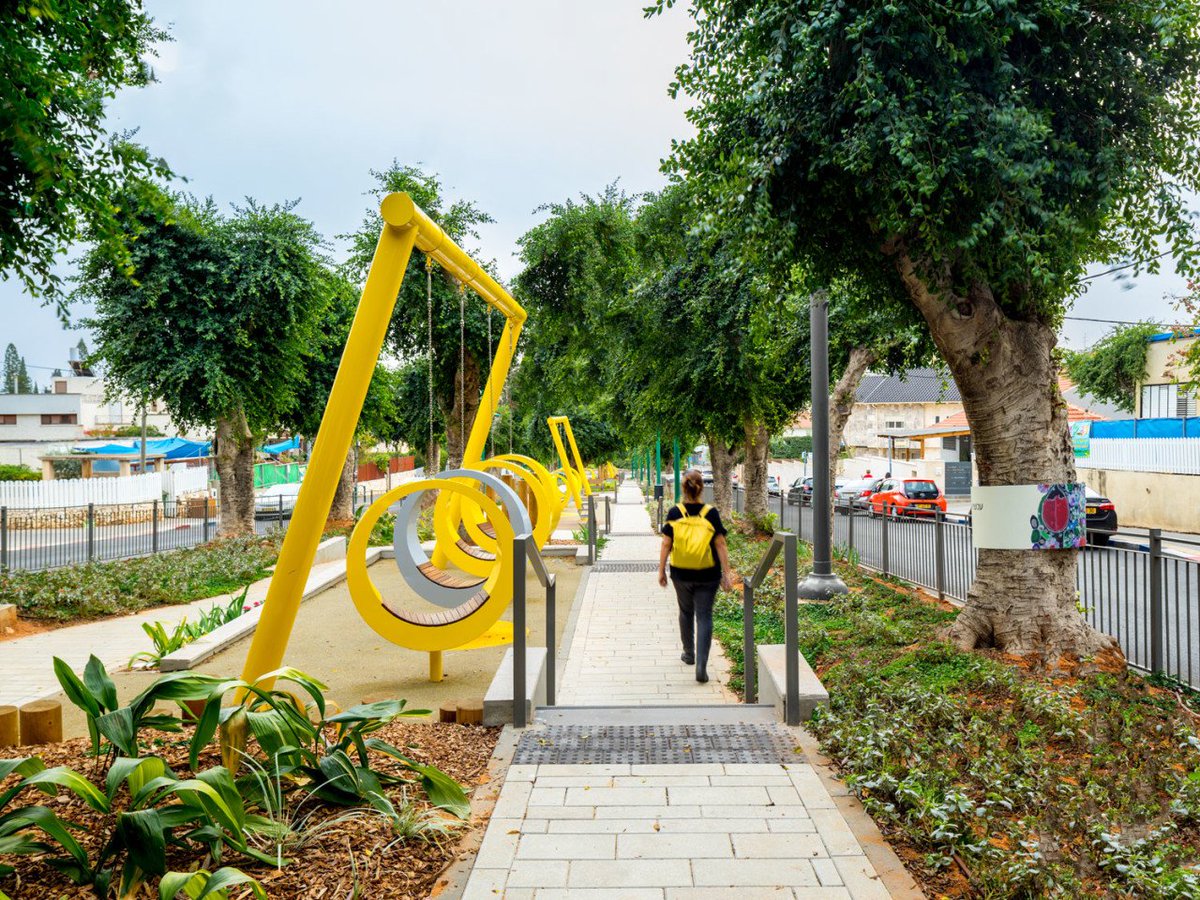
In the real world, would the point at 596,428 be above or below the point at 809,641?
above

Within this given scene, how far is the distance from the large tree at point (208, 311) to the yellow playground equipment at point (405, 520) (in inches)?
274

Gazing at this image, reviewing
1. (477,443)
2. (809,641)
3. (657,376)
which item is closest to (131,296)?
(477,443)

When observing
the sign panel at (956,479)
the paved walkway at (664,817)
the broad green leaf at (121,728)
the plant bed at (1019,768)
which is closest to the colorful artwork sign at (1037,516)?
the plant bed at (1019,768)

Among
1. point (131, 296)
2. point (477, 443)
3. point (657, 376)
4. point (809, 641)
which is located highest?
point (131, 296)

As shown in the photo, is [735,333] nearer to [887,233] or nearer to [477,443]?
[477,443]

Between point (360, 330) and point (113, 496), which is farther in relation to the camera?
point (113, 496)

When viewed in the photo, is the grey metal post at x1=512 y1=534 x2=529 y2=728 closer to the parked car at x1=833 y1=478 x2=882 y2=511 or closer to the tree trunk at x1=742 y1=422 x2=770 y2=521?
the tree trunk at x1=742 y1=422 x2=770 y2=521

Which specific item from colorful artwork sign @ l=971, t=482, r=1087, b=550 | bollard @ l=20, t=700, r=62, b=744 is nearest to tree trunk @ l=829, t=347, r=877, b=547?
colorful artwork sign @ l=971, t=482, r=1087, b=550

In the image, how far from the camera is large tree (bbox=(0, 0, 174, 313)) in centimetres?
667

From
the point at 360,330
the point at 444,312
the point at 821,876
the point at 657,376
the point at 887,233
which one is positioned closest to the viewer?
the point at 821,876

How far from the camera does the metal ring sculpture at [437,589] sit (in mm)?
7043

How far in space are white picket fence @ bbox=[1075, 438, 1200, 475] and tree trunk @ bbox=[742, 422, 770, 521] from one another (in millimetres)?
11731

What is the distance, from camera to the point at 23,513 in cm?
1702

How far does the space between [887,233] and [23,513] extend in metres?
17.0
